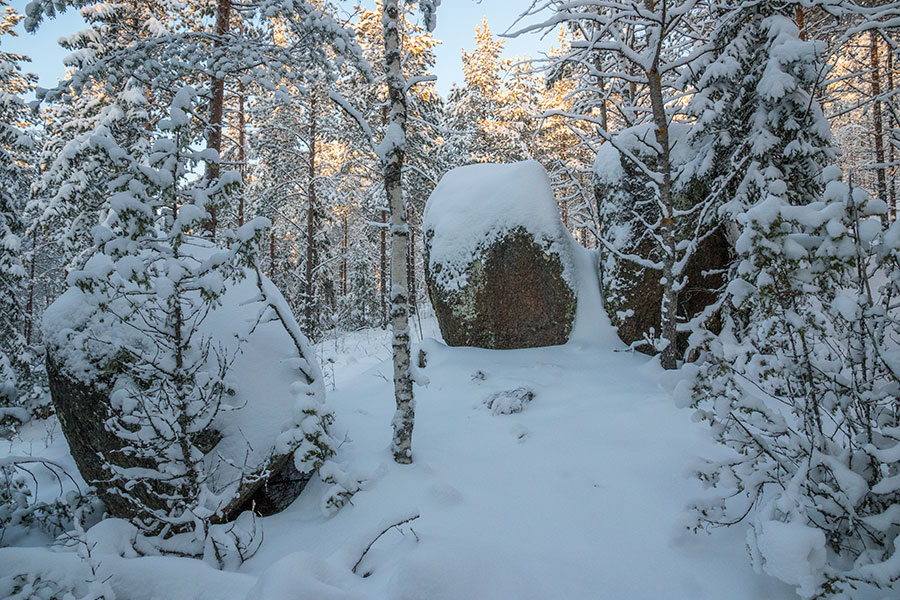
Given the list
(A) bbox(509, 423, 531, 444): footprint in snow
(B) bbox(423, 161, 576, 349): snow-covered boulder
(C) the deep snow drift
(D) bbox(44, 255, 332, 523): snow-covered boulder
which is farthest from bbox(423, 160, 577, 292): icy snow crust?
(D) bbox(44, 255, 332, 523): snow-covered boulder

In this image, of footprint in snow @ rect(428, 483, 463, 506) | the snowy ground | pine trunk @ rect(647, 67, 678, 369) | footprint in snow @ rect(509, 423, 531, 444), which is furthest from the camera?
pine trunk @ rect(647, 67, 678, 369)

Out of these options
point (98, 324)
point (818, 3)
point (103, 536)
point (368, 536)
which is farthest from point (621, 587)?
point (818, 3)

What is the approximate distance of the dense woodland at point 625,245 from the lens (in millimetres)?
1961

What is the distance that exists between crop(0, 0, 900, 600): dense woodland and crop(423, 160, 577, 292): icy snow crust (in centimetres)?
73

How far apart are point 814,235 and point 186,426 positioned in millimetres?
4025

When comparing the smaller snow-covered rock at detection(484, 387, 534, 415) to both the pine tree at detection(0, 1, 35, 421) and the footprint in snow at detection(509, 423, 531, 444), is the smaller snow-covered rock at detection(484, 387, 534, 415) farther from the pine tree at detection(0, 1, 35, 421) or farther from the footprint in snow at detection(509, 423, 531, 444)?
the pine tree at detection(0, 1, 35, 421)

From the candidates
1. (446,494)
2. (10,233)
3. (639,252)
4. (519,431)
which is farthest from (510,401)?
(10,233)

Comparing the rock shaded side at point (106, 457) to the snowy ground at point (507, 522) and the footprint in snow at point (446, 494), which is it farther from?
the footprint in snow at point (446, 494)

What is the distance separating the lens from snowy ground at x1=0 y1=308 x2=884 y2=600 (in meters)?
2.18

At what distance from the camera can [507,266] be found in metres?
7.02

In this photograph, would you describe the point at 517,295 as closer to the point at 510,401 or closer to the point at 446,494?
the point at 510,401

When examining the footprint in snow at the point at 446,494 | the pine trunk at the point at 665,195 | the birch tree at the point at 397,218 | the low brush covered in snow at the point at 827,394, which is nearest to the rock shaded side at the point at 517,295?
the pine trunk at the point at 665,195

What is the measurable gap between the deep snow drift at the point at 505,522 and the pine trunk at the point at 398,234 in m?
0.41

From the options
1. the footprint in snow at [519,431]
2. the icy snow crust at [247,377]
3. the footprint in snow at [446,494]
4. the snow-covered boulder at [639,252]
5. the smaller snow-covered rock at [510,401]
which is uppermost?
the snow-covered boulder at [639,252]
